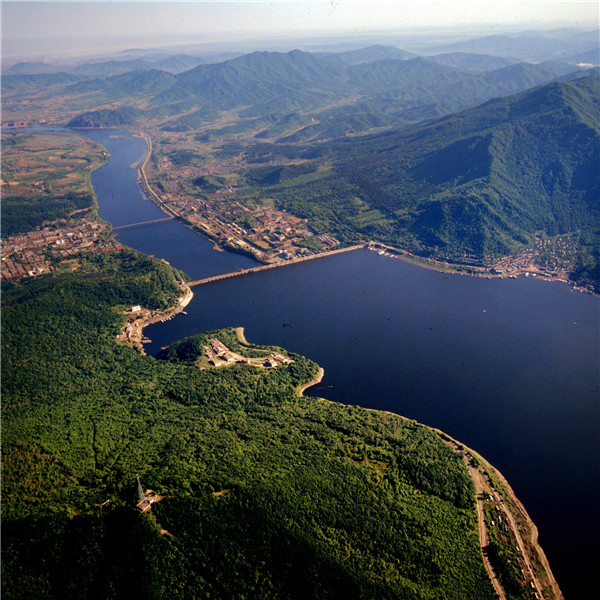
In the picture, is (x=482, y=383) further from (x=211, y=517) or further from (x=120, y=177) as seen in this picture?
(x=120, y=177)

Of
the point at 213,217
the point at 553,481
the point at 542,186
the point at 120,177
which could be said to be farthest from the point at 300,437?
the point at 120,177

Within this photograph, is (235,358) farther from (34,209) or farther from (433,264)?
(34,209)

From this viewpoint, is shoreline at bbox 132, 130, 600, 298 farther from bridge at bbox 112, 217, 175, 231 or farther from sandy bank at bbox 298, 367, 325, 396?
sandy bank at bbox 298, 367, 325, 396

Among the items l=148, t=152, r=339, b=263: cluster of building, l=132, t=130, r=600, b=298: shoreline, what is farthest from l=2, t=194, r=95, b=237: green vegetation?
l=132, t=130, r=600, b=298: shoreline

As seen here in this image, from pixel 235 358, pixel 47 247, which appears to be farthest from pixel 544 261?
pixel 47 247

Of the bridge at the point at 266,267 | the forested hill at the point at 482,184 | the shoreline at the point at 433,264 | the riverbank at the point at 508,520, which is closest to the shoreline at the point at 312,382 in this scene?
the riverbank at the point at 508,520

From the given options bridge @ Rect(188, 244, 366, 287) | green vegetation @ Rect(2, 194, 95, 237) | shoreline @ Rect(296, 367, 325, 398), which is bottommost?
shoreline @ Rect(296, 367, 325, 398)
